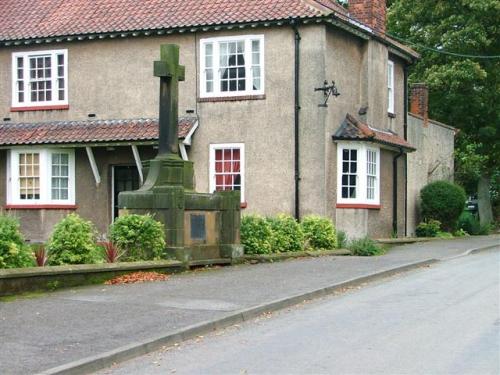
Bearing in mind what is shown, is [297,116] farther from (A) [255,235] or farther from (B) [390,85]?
(B) [390,85]

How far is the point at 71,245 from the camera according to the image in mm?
14359

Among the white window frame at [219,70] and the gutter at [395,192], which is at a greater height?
the white window frame at [219,70]

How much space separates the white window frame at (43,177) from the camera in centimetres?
2442

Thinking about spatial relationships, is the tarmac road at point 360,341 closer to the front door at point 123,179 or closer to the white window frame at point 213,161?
the white window frame at point 213,161

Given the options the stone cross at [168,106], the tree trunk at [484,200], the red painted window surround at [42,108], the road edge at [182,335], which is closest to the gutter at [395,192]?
the red painted window surround at [42,108]

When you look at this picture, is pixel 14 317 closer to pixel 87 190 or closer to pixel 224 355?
pixel 224 355

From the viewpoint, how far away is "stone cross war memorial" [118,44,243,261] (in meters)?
16.1

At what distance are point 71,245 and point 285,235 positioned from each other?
6.56 meters

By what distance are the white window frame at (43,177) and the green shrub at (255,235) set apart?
27.1ft

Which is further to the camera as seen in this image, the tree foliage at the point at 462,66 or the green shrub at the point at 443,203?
the tree foliage at the point at 462,66

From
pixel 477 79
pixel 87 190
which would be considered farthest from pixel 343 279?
pixel 477 79

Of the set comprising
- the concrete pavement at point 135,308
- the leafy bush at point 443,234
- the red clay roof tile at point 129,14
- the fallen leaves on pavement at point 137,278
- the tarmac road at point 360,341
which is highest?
the red clay roof tile at point 129,14

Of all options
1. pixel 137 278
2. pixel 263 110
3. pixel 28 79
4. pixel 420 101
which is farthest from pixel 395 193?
pixel 137 278

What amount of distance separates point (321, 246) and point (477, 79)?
1573cm
